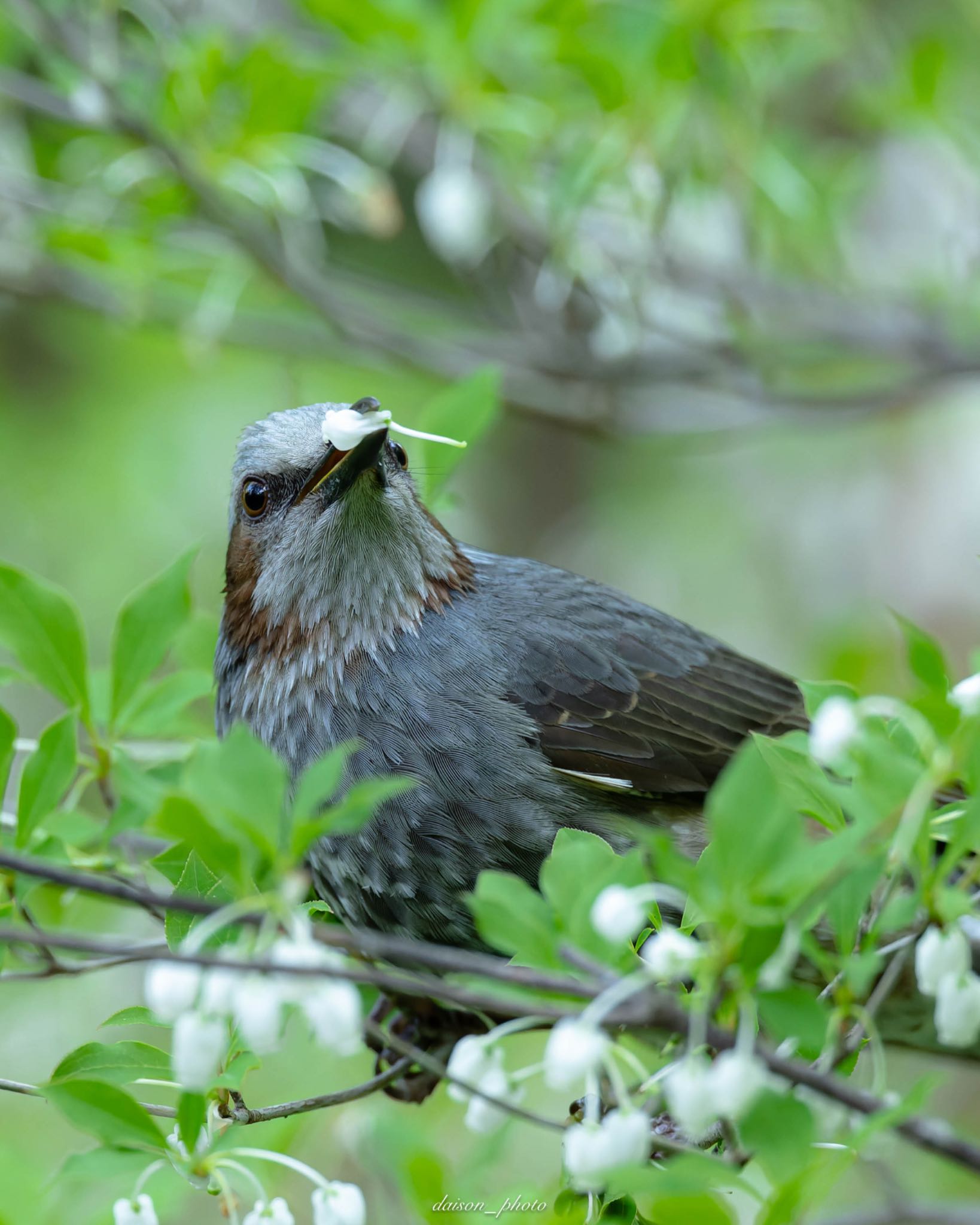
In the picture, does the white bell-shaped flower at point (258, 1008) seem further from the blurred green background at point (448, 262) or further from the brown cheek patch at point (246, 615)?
the brown cheek patch at point (246, 615)

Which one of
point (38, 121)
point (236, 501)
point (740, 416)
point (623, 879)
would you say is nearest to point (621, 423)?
point (740, 416)

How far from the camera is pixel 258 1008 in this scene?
5.27 ft

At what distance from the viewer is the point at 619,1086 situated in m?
1.66

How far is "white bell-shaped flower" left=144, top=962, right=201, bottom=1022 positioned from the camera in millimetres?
1631

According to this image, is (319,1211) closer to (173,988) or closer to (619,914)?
(173,988)

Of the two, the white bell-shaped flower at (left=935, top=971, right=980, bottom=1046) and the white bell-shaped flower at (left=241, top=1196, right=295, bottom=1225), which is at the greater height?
the white bell-shaped flower at (left=935, top=971, right=980, bottom=1046)

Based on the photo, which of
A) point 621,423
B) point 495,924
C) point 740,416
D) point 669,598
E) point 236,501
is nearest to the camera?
point 495,924

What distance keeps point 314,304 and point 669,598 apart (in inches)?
207

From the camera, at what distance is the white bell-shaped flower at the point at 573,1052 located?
5.26 feet

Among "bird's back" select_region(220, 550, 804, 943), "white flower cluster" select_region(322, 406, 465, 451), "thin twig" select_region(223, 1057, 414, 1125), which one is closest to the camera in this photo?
"thin twig" select_region(223, 1057, 414, 1125)

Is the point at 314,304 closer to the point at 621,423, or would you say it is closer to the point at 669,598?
the point at 621,423

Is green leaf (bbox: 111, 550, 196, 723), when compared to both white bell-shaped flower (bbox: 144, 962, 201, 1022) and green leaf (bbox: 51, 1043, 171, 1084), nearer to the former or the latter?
green leaf (bbox: 51, 1043, 171, 1084)

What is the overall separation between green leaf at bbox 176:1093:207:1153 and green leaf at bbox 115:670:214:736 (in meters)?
1.16

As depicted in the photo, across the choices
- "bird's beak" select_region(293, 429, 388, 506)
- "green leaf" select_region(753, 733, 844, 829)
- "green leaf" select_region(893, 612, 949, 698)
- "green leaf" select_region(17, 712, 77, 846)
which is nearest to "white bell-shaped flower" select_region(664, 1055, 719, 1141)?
"green leaf" select_region(753, 733, 844, 829)
